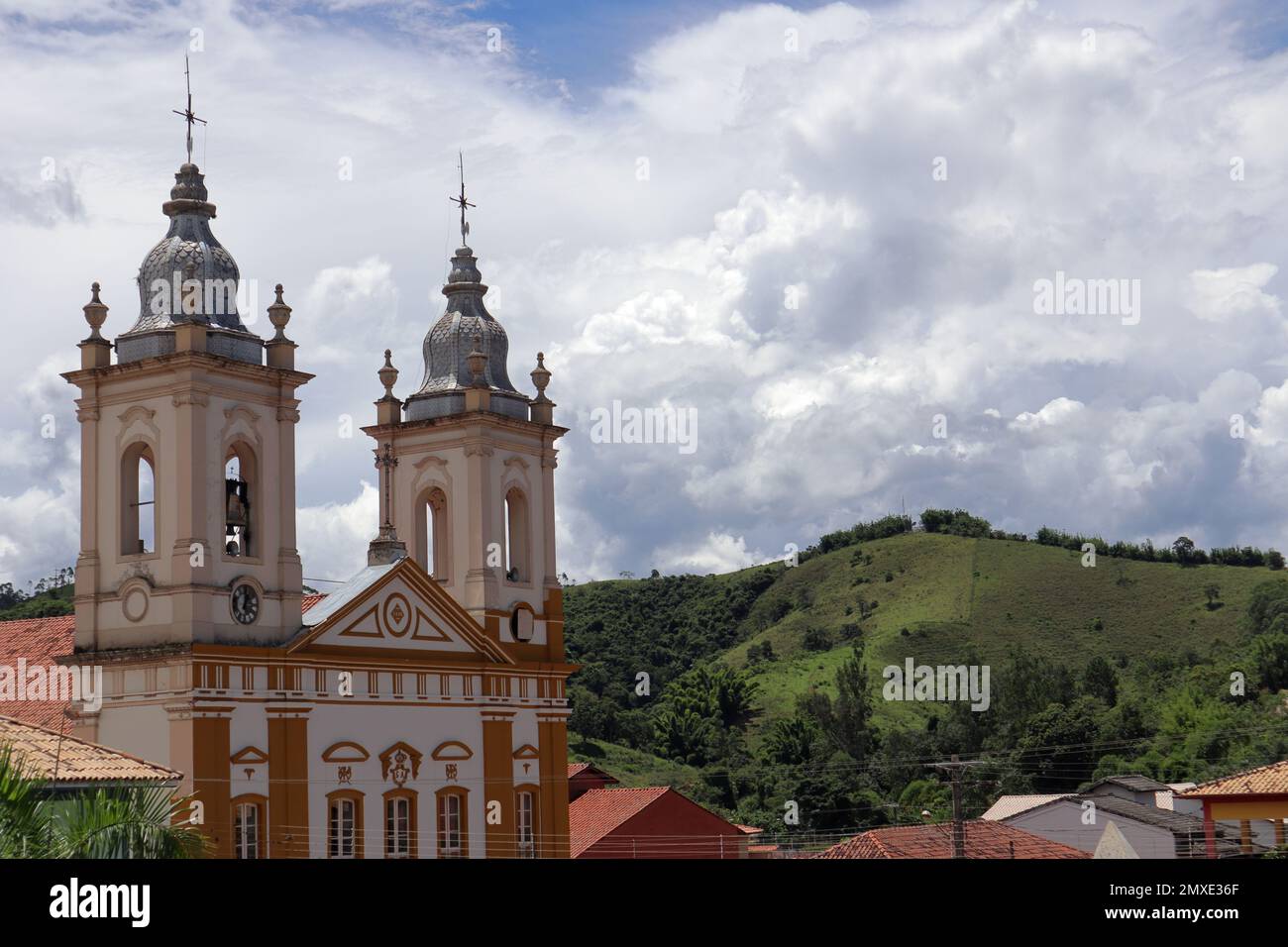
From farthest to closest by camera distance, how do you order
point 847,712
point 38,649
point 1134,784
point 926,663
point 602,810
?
point 926,663 < point 847,712 < point 1134,784 < point 602,810 < point 38,649

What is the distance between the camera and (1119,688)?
95.8 m

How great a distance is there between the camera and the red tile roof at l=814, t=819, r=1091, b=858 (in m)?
42.9

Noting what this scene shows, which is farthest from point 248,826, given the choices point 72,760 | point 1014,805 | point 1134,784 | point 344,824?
point 1134,784

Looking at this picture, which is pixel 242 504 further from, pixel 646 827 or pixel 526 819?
pixel 646 827

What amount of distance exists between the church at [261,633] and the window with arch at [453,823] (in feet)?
0.14

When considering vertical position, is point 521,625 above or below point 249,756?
above

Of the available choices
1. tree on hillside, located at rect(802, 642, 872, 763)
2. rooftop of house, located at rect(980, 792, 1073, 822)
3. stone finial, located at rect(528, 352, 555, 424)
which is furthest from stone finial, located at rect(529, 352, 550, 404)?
tree on hillside, located at rect(802, 642, 872, 763)

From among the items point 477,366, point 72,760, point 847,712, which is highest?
point 477,366

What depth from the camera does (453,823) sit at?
1357 inches

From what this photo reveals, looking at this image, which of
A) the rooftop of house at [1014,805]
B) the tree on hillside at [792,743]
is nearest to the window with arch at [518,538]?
the rooftop of house at [1014,805]

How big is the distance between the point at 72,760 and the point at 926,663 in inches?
3234

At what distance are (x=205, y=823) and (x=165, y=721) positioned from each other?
1.85 m

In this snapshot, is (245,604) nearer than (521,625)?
Yes
